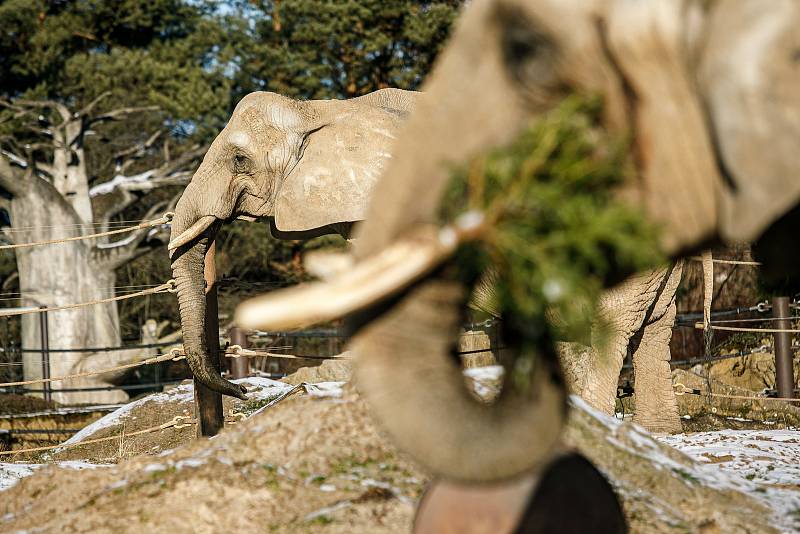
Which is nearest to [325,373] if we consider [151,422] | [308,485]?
[151,422]

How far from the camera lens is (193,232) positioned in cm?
734

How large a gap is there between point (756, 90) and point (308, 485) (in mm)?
2592

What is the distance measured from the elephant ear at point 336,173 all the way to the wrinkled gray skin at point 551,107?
15.6 feet

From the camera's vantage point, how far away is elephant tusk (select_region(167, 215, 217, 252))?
729cm

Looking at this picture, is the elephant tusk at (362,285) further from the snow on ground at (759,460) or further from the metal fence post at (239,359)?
the metal fence post at (239,359)

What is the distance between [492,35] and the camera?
2432 millimetres

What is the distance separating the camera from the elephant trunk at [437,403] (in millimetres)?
2262

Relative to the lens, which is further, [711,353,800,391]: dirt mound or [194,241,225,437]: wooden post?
[711,353,800,391]: dirt mound

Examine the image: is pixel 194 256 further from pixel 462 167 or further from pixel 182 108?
pixel 182 108

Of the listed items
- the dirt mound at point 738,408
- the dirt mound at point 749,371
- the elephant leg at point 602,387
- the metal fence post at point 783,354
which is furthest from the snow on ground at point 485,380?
the dirt mound at point 749,371

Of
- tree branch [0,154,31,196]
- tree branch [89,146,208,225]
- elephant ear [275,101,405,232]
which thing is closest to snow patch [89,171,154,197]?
tree branch [89,146,208,225]

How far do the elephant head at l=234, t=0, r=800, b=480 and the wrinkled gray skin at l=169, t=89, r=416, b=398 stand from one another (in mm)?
4811

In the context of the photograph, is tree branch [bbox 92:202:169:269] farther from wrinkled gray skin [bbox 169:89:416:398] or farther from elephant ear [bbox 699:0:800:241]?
elephant ear [bbox 699:0:800:241]

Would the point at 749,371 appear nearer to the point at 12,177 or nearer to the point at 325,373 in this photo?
the point at 325,373
